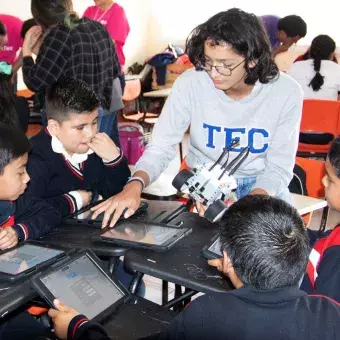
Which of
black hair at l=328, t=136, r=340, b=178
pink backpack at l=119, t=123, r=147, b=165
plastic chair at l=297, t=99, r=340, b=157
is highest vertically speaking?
black hair at l=328, t=136, r=340, b=178

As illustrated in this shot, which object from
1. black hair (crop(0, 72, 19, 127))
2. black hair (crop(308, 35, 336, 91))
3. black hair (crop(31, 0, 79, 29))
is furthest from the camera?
black hair (crop(308, 35, 336, 91))

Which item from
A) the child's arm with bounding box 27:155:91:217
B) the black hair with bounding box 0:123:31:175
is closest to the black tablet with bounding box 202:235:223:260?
the child's arm with bounding box 27:155:91:217

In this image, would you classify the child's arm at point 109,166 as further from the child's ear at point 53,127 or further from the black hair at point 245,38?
the black hair at point 245,38

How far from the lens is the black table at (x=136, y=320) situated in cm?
143

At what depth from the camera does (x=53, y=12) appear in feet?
10.5

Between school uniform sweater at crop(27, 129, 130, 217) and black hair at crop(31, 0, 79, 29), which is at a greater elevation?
black hair at crop(31, 0, 79, 29)

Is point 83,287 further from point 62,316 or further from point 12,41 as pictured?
point 12,41

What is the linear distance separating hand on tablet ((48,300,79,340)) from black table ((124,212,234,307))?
25 cm

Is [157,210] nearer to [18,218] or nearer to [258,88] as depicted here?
[18,218]

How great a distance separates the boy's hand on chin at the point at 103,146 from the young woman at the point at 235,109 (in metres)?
0.12

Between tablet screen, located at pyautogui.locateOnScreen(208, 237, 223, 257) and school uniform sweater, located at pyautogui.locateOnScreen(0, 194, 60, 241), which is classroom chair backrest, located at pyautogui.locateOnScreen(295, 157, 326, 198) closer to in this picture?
tablet screen, located at pyautogui.locateOnScreen(208, 237, 223, 257)

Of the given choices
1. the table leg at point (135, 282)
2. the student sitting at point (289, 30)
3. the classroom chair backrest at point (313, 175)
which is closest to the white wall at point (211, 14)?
the student sitting at point (289, 30)

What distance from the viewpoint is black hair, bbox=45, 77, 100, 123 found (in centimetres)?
217

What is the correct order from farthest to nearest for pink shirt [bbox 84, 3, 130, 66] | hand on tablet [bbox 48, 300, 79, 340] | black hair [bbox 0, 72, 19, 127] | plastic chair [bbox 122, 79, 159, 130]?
plastic chair [bbox 122, 79, 159, 130], pink shirt [bbox 84, 3, 130, 66], black hair [bbox 0, 72, 19, 127], hand on tablet [bbox 48, 300, 79, 340]
